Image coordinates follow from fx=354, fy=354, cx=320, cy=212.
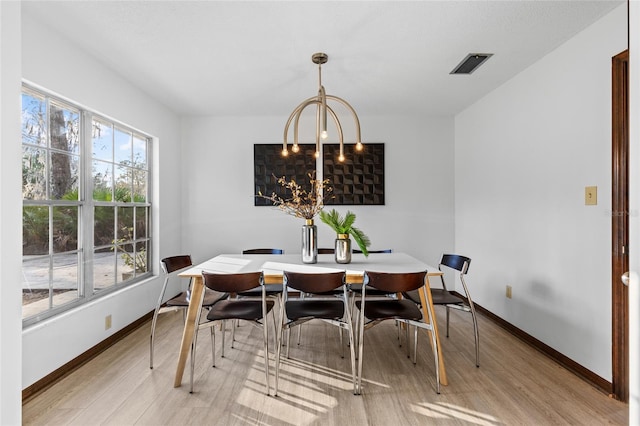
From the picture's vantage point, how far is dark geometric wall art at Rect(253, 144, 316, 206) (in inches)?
190

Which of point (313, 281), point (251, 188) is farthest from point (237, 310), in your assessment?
point (251, 188)

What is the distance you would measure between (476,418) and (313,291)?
1.21 m

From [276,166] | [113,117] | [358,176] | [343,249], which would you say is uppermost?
[113,117]

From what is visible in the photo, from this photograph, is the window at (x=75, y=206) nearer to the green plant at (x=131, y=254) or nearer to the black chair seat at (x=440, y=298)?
the green plant at (x=131, y=254)

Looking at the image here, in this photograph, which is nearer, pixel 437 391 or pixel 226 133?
pixel 437 391

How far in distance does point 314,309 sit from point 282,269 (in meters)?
0.38

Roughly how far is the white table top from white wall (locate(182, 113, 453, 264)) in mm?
1555

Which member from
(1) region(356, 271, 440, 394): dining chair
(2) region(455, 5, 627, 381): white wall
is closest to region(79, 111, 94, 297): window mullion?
(1) region(356, 271, 440, 394): dining chair

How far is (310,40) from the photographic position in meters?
2.68

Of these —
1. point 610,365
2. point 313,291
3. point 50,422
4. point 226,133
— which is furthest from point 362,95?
point 50,422

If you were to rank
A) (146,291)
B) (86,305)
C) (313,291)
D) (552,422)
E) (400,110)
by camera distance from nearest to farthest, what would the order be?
(552,422) → (313,291) → (86,305) → (146,291) → (400,110)

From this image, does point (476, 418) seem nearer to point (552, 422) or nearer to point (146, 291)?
point (552, 422)

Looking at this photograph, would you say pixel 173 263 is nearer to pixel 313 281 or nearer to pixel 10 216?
pixel 313 281

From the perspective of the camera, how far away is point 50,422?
80.7 inches
